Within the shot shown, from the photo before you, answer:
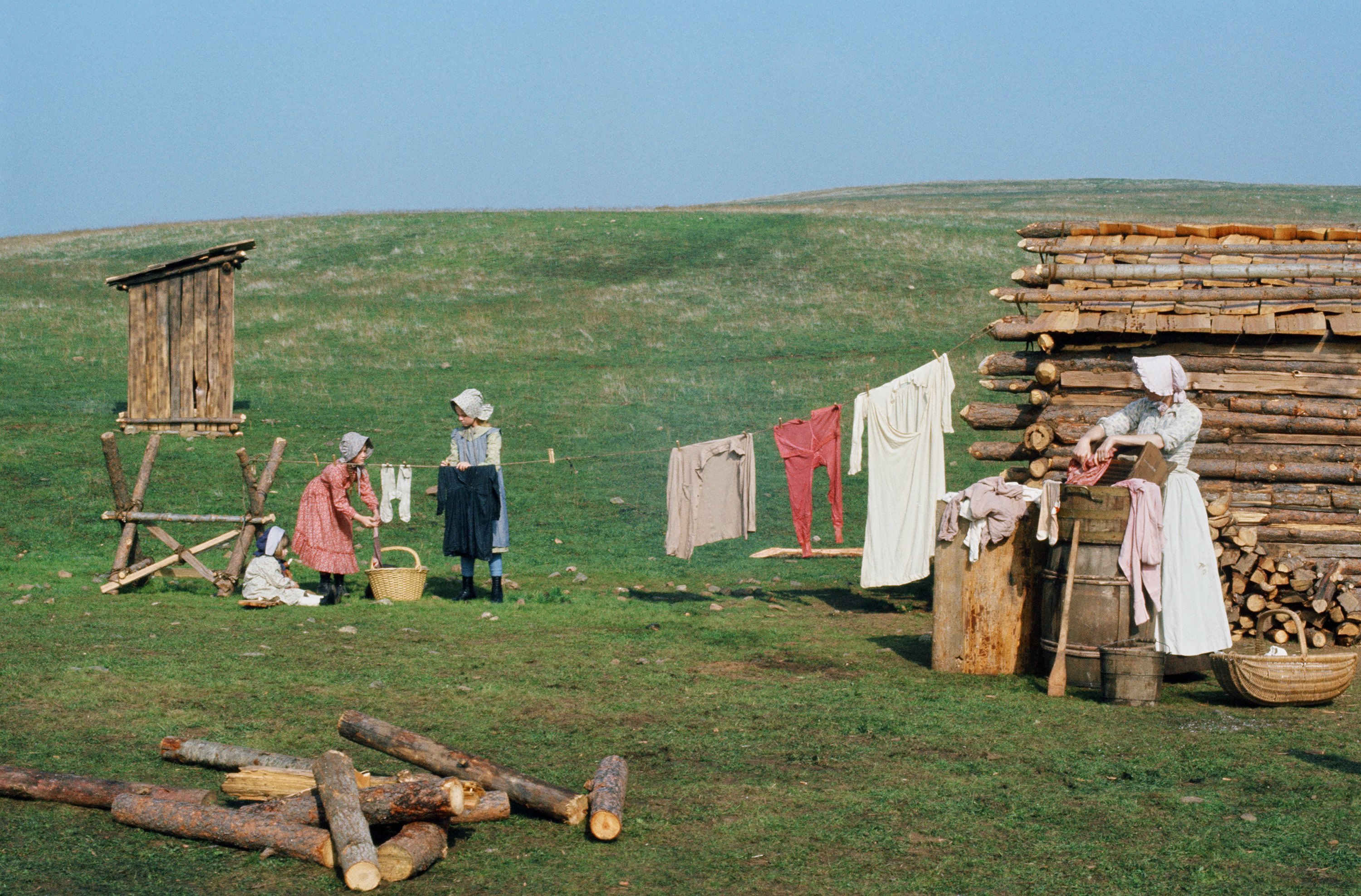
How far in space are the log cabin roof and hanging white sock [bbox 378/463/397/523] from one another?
9.20 metres

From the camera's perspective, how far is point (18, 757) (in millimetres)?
7043

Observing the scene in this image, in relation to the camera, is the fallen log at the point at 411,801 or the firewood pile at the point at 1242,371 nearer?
the fallen log at the point at 411,801

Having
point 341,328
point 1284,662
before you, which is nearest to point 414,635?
point 1284,662

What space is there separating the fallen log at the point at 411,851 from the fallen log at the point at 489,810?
0.88ft

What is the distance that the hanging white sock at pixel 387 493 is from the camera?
14.5m

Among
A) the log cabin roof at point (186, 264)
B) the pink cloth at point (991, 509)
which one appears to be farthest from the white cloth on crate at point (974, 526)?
the log cabin roof at point (186, 264)

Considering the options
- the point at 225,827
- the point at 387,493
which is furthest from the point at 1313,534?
the point at 225,827

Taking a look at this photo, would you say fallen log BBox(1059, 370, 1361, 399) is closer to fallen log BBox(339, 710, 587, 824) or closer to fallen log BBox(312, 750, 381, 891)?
fallen log BBox(339, 710, 587, 824)

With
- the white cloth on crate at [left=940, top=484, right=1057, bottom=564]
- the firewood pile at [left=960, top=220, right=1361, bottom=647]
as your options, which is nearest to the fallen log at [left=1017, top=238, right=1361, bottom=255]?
the firewood pile at [left=960, top=220, right=1361, bottom=647]

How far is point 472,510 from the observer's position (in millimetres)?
13039

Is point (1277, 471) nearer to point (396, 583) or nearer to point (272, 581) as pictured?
point (396, 583)

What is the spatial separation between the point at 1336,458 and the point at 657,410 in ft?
45.0

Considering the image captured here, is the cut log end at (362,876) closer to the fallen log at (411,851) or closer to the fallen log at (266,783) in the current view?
the fallen log at (411,851)

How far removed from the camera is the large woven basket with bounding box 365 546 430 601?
12992 millimetres
